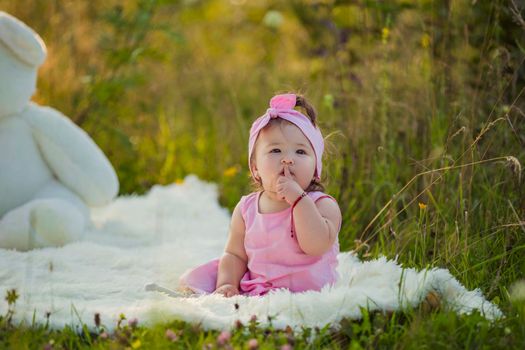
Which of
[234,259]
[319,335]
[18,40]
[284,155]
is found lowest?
[319,335]

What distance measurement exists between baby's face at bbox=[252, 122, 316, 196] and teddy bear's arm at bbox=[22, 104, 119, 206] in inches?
42.6

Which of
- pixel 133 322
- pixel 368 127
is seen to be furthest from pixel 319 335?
pixel 368 127

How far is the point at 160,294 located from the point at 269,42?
4363 mm

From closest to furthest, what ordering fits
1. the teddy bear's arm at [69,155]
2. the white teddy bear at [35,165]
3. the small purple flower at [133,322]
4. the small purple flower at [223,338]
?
the small purple flower at [223,338], the small purple flower at [133,322], the white teddy bear at [35,165], the teddy bear's arm at [69,155]

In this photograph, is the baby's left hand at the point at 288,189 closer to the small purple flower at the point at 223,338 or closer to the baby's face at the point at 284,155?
the baby's face at the point at 284,155

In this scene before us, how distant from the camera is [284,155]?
223 cm

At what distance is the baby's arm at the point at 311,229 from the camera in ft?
7.04

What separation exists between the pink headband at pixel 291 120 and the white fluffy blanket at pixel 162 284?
43 centimetres

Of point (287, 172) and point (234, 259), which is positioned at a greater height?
point (287, 172)

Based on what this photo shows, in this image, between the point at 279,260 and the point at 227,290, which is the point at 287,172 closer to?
the point at 279,260

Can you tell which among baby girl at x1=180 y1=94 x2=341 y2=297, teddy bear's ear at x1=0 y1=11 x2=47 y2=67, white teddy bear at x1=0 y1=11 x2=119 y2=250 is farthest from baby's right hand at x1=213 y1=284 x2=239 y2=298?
teddy bear's ear at x1=0 y1=11 x2=47 y2=67

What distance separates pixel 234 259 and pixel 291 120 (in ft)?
1.72

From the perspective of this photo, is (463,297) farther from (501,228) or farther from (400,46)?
(400,46)

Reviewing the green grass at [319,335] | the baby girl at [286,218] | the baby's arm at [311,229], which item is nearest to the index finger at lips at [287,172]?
the baby girl at [286,218]
